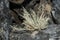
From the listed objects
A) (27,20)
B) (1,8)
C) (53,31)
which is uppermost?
(1,8)

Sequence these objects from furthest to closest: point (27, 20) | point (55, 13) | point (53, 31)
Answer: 1. point (55, 13)
2. point (27, 20)
3. point (53, 31)

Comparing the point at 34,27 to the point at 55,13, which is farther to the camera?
the point at 55,13

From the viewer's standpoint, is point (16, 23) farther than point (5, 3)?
Yes

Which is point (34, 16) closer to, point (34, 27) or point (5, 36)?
point (34, 27)

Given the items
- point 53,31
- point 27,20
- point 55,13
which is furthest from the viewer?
point 55,13

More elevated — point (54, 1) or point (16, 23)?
point (54, 1)

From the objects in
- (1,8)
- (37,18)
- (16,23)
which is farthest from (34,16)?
(1,8)

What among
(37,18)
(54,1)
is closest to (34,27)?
(37,18)

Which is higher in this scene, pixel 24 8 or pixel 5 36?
pixel 24 8

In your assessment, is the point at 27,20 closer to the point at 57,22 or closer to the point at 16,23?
the point at 16,23
